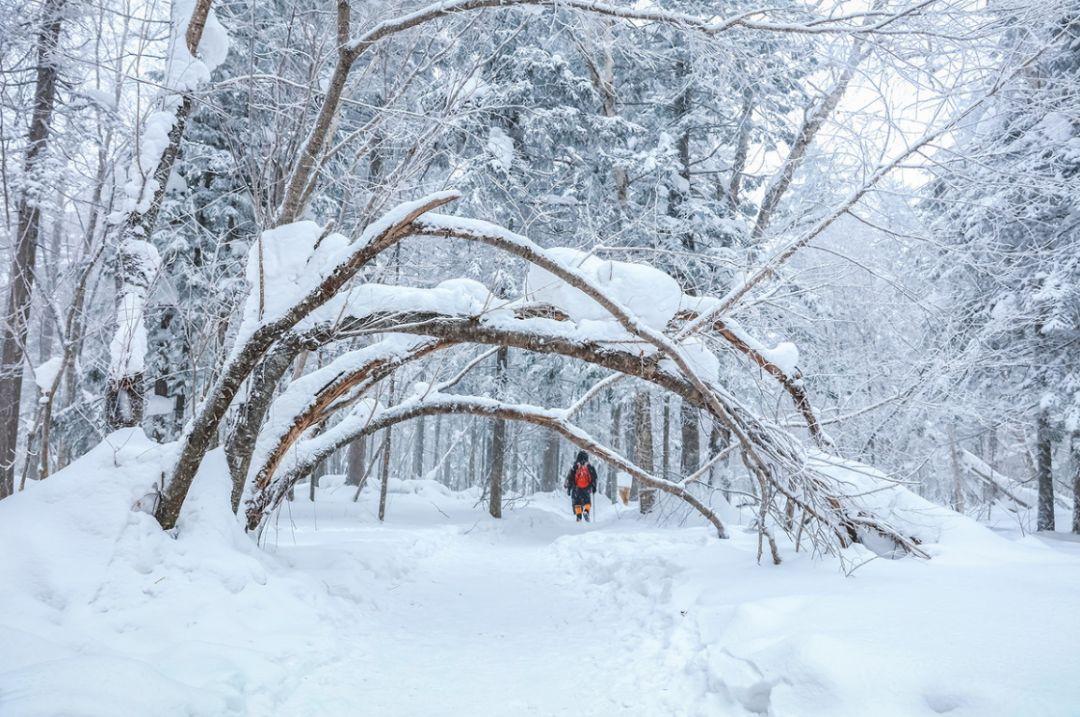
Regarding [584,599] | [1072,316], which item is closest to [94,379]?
[584,599]

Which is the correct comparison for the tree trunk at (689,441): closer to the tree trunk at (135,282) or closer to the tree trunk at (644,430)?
the tree trunk at (644,430)

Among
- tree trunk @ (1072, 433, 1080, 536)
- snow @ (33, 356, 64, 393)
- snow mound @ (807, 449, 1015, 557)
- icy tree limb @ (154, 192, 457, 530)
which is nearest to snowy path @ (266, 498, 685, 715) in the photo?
icy tree limb @ (154, 192, 457, 530)

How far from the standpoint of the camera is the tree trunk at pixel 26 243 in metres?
4.36

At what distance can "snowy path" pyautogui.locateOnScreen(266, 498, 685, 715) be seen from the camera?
3.28m

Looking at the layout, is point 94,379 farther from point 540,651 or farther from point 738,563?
point 738,563

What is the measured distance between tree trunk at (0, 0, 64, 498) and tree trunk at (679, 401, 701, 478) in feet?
35.9

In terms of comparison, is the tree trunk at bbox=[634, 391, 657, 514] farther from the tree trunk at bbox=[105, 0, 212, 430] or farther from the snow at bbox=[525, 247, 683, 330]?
the tree trunk at bbox=[105, 0, 212, 430]

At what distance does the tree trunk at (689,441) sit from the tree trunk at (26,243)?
35.9ft

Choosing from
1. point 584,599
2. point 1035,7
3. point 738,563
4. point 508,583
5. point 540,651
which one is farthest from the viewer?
point 508,583

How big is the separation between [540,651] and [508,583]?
2.86 m

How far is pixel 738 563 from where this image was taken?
497cm

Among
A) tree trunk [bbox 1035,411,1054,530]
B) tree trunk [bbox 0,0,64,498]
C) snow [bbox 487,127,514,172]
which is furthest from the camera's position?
tree trunk [bbox 1035,411,1054,530]

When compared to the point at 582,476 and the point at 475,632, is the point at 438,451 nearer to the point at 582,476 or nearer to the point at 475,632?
the point at 582,476

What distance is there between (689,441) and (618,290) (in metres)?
10.6
